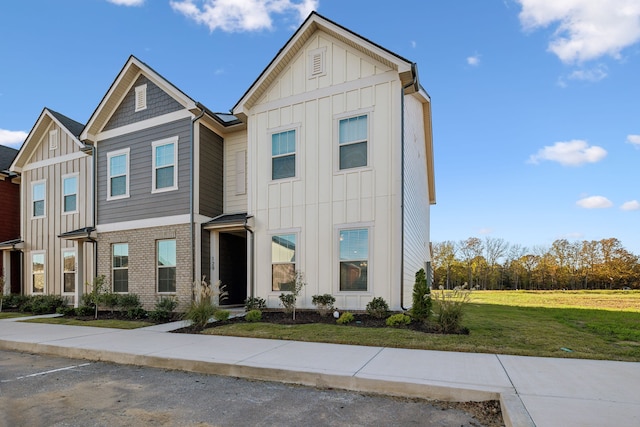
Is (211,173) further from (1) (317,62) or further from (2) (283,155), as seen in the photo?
(1) (317,62)

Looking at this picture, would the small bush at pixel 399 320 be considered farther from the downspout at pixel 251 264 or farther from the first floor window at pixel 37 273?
the first floor window at pixel 37 273

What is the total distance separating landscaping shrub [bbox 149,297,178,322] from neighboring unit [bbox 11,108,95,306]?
4.68m

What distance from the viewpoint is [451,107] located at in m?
18.2

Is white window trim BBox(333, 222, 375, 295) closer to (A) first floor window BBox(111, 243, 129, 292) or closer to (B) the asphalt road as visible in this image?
(B) the asphalt road

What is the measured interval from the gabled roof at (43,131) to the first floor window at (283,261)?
959 cm

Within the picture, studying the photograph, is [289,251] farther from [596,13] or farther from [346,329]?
[596,13]

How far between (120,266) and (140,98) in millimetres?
5914

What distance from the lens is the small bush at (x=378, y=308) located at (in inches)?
369

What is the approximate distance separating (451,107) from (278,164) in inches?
414

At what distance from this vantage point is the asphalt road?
3.92m

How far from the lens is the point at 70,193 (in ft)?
51.0

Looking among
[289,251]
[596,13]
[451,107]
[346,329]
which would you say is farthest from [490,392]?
[451,107]

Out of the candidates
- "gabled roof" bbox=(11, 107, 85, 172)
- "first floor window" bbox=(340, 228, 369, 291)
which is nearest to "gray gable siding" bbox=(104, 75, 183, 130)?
"gabled roof" bbox=(11, 107, 85, 172)

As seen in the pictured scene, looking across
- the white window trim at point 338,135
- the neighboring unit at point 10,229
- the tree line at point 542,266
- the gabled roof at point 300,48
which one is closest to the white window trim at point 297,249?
the white window trim at point 338,135
